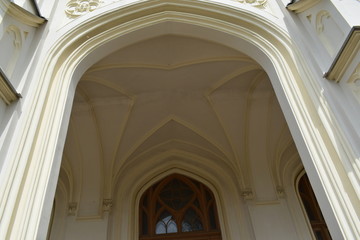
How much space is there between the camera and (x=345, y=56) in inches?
106

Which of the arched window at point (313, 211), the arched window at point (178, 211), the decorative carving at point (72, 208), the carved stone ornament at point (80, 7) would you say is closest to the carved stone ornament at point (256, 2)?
the carved stone ornament at point (80, 7)

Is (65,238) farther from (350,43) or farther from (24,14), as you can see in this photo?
(350,43)

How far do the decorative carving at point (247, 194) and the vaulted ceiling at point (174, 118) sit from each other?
152 millimetres

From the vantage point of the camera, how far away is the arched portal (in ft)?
8.18

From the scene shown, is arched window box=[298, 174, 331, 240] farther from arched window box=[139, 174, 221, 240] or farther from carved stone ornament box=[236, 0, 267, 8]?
carved stone ornament box=[236, 0, 267, 8]

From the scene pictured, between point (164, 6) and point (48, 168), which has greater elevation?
point (164, 6)

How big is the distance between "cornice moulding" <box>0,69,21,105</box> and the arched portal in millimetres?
201

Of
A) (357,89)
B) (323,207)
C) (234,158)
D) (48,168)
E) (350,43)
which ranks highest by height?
(234,158)

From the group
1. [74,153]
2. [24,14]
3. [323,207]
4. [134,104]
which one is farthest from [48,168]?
[74,153]

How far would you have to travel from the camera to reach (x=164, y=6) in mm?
4395

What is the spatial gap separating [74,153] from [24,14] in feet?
13.0

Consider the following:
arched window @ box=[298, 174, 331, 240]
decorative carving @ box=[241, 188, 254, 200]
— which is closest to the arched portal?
decorative carving @ box=[241, 188, 254, 200]

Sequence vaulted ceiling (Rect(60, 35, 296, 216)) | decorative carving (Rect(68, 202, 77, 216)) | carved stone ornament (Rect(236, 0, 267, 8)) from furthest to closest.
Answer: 1. decorative carving (Rect(68, 202, 77, 216))
2. vaulted ceiling (Rect(60, 35, 296, 216))
3. carved stone ornament (Rect(236, 0, 267, 8))

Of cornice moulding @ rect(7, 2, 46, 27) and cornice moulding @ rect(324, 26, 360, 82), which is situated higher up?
cornice moulding @ rect(7, 2, 46, 27)
